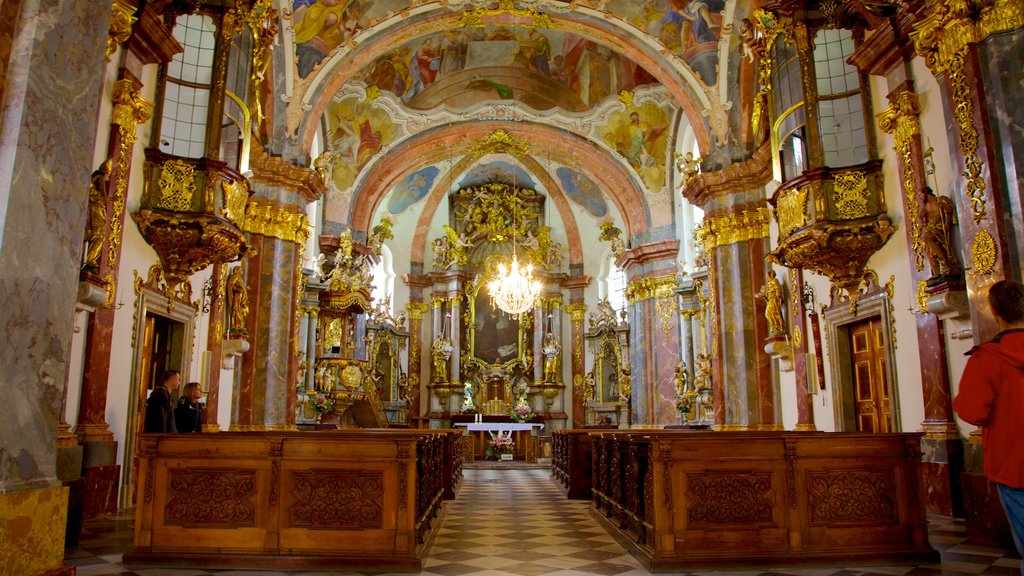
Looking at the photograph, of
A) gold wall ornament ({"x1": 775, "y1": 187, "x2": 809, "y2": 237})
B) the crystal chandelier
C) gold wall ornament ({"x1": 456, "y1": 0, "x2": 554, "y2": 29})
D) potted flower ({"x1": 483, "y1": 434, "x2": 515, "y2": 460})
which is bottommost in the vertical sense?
potted flower ({"x1": 483, "y1": 434, "x2": 515, "y2": 460})

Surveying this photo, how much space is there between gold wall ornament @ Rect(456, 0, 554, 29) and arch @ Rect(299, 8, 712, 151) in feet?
0.51

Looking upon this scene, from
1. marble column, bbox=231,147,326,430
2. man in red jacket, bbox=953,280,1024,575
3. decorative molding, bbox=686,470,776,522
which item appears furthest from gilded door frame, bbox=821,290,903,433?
marble column, bbox=231,147,326,430

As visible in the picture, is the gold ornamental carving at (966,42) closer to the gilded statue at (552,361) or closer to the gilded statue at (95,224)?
the gilded statue at (95,224)

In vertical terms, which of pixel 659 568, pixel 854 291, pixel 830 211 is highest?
pixel 830 211

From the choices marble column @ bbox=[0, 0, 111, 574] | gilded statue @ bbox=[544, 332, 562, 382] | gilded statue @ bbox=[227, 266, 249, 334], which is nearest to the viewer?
marble column @ bbox=[0, 0, 111, 574]

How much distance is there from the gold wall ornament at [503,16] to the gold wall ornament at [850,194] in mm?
7529

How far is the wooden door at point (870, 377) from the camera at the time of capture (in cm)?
912

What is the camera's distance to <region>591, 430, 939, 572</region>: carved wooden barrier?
5.38m

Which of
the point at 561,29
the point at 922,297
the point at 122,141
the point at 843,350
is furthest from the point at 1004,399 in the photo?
the point at 561,29

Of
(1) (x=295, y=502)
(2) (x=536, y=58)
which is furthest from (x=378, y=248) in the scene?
(1) (x=295, y=502)

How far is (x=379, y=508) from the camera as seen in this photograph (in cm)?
543

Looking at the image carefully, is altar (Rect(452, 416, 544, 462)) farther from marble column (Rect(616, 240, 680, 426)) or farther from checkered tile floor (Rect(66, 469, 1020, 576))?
checkered tile floor (Rect(66, 469, 1020, 576))

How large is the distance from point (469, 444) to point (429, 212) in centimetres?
718

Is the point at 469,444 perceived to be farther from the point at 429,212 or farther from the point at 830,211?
the point at 830,211
